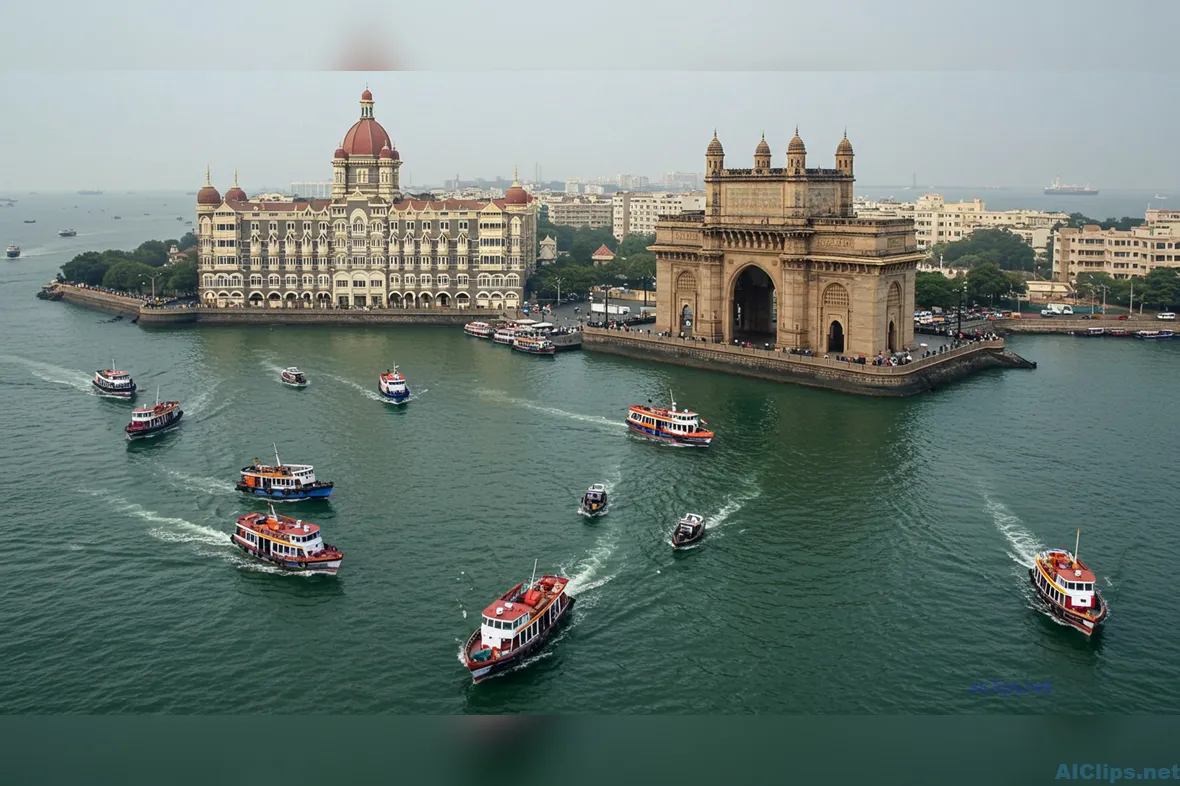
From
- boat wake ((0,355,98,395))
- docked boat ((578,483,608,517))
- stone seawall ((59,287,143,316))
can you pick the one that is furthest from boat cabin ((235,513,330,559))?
stone seawall ((59,287,143,316))

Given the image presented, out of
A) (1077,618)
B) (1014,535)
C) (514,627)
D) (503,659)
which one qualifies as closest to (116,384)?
(514,627)

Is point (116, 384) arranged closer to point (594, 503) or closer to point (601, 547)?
point (594, 503)

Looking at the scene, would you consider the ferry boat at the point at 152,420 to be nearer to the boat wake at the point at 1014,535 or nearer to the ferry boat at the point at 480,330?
the ferry boat at the point at 480,330

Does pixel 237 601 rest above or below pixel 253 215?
below

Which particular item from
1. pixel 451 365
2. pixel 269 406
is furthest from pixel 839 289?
pixel 269 406

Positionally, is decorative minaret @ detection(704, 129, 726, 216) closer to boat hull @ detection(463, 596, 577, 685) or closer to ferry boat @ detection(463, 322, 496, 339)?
ferry boat @ detection(463, 322, 496, 339)

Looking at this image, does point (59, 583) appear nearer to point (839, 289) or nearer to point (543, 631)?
point (543, 631)
